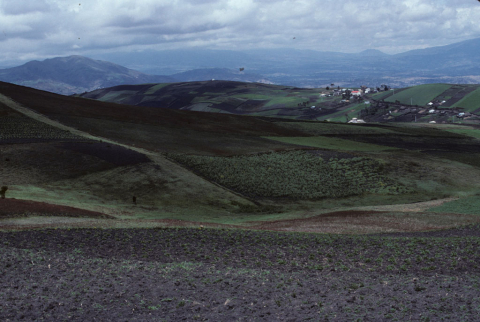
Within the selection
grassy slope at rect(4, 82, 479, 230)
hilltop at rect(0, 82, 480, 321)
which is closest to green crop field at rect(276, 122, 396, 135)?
grassy slope at rect(4, 82, 479, 230)

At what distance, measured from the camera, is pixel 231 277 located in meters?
21.1

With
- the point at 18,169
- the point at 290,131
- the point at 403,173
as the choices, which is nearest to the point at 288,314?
the point at 18,169

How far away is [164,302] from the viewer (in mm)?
17672

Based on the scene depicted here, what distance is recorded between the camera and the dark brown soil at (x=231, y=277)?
1648 cm

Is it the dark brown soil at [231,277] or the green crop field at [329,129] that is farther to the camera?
the green crop field at [329,129]

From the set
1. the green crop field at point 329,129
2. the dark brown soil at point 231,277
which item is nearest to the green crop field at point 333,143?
the green crop field at point 329,129

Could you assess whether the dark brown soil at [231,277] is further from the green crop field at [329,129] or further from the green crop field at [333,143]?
the green crop field at [329,129]

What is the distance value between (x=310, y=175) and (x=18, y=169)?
41.3 m

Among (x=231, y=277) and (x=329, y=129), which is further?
(x=329, y=129)

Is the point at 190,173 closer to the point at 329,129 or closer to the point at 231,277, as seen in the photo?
the point at 231,277

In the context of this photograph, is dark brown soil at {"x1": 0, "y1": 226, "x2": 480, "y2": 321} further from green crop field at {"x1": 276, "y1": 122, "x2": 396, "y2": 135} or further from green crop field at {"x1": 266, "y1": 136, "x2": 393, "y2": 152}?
green crop field at {"x1": 276, "y1": 122, "x2": 396, "y2": 135}

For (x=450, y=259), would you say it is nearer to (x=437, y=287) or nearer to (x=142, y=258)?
(x=437, y=287)

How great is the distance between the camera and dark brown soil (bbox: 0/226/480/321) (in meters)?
16.5

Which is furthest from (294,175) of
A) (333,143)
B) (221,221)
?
(333,143)
